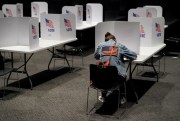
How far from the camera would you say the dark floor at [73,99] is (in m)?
3.77

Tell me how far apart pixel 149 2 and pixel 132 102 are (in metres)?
4.32

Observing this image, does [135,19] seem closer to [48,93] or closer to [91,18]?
[48,93]

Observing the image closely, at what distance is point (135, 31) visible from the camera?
14.1ft

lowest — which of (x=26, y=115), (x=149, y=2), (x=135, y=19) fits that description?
(x=26, y=115)

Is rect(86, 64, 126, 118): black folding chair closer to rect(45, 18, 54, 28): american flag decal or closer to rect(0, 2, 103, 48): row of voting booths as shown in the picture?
rect(0, 2, 103, 48): row of voting booths

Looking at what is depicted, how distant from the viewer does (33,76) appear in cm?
555

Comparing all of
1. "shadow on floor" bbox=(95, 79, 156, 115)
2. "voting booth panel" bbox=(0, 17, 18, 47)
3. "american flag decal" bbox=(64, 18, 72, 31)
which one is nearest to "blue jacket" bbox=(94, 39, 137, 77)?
"shadow on floor" bbox=(95, 79, 156, 115)

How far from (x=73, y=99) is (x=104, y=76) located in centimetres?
100

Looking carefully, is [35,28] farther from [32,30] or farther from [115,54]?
[115,54]

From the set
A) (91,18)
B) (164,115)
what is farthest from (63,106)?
(91,18)

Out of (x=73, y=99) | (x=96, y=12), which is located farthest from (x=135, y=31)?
(x=96, y=12)

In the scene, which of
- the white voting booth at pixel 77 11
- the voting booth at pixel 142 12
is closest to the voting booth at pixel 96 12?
the white voting booth at pixel 77 11

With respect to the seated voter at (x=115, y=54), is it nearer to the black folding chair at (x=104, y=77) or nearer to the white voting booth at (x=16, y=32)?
the black folding chair at (x=104, y=77)

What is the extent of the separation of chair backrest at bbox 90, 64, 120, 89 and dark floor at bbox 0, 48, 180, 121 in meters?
0.42
